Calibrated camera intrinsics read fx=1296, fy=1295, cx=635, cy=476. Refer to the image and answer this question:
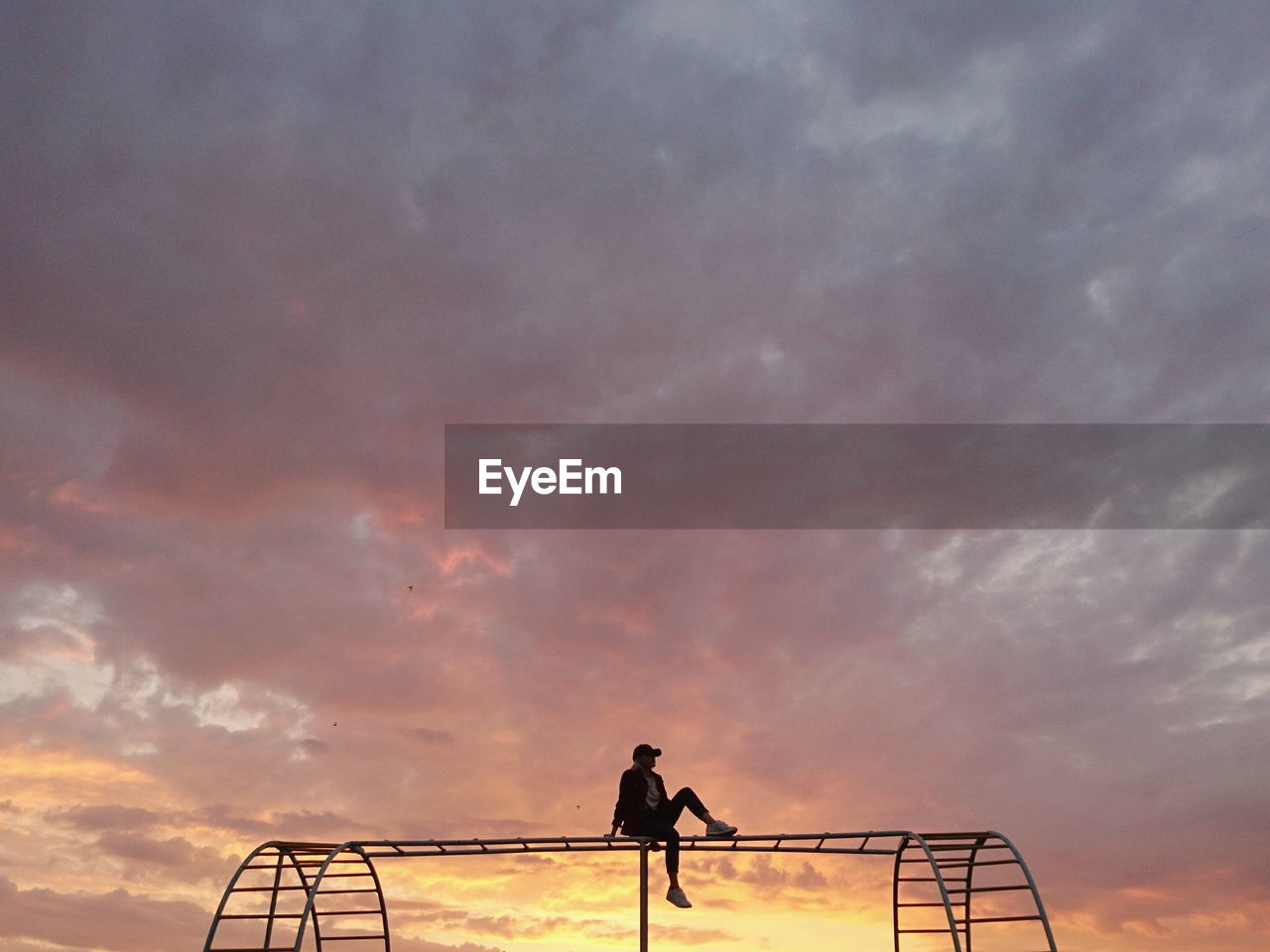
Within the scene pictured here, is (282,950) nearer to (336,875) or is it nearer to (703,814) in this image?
(336,875)

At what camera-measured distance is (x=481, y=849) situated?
1880 centimetres

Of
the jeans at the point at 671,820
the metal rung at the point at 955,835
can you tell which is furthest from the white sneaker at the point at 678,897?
the metal rung at the point at 955,835

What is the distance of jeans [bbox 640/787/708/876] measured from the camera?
Result: 60.9 ft

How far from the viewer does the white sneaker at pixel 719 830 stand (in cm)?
1841

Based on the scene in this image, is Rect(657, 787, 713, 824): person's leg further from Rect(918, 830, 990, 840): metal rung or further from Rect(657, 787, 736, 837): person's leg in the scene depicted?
Rect(918, 830, 990, 840): metal rung

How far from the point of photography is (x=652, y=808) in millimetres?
18703

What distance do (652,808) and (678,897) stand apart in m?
1.48

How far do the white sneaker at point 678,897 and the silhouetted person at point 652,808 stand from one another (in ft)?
1.13

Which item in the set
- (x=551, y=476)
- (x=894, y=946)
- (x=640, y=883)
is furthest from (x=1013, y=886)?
(x=551, y=476)

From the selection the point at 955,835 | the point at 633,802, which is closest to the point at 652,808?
the point at 633,802

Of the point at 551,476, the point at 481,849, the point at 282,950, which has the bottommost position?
the point at 282,950

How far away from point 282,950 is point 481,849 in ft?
10.1

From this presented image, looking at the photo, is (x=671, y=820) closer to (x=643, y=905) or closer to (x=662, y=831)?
(x=662, y=831)

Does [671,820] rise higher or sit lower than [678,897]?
higher
